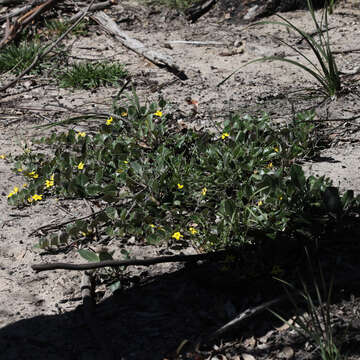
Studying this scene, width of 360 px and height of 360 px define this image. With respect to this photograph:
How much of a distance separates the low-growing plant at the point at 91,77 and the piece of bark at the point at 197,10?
1519mm

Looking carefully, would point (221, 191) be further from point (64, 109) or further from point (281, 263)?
point (64, 109)

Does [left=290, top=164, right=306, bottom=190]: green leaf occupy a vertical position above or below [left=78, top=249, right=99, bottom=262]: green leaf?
above

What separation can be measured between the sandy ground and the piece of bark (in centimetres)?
8

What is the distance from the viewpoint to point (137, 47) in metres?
6.05

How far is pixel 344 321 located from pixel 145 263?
100 cm

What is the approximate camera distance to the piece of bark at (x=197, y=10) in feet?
22.2

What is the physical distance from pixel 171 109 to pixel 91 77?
108 centimetres

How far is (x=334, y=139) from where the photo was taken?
434 centimetres

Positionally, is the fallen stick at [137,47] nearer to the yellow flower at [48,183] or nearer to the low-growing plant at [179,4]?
the low-growing plant at [179,4]

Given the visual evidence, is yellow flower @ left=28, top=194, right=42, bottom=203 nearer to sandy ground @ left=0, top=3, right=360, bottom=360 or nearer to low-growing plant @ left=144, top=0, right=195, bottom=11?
sandy ground @ left=0, top=3, right=360, bottom=360

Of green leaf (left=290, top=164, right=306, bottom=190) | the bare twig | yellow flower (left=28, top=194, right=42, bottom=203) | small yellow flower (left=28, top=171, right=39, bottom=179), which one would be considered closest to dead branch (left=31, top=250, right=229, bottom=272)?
the bare twig

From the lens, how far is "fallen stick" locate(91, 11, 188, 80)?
5.61 meters

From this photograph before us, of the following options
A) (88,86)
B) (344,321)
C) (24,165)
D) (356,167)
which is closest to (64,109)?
(88,86)

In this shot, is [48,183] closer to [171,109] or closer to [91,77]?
[171,109]
